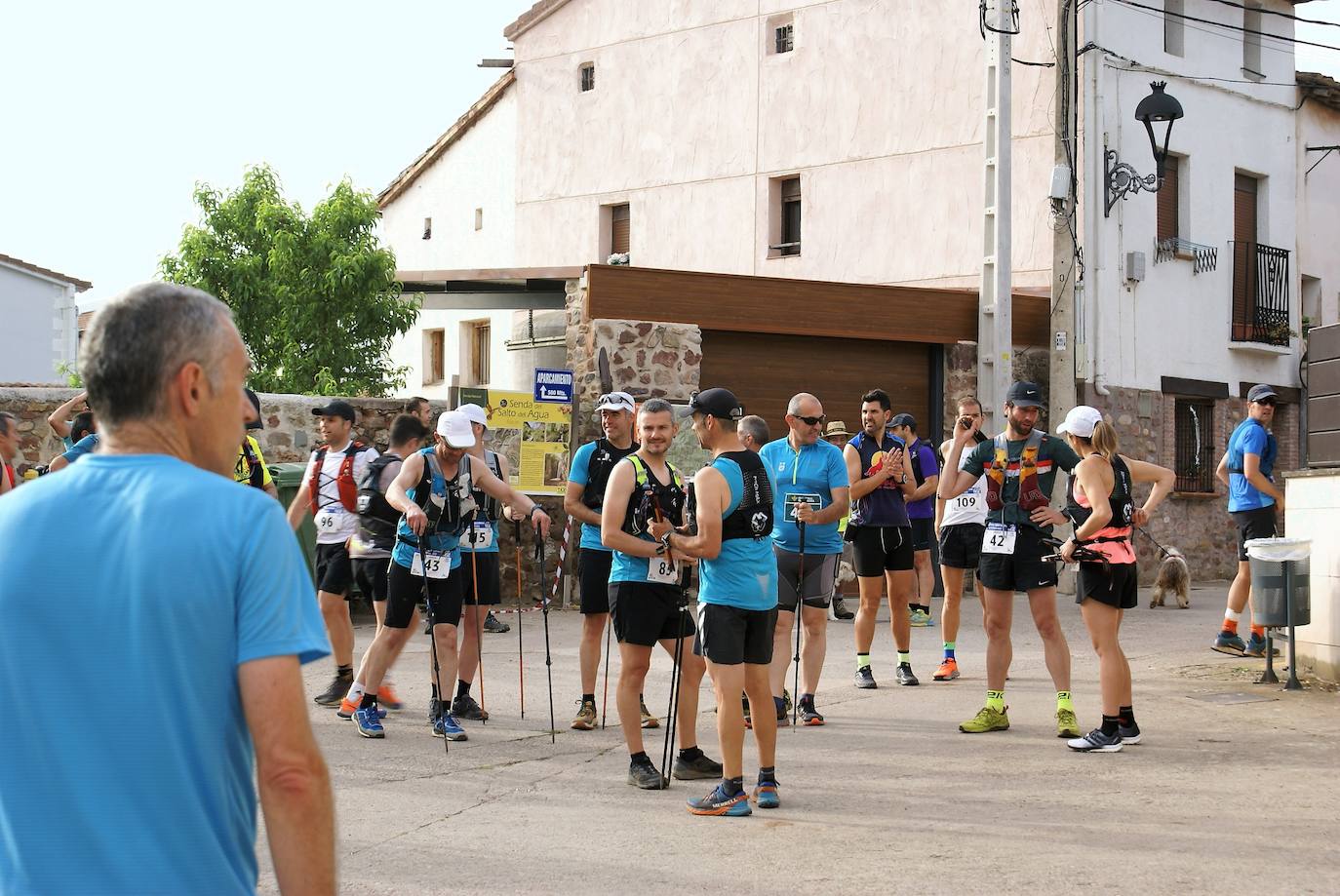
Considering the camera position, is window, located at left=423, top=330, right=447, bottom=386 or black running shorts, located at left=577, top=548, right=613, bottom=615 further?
window, located at left=423, top=330, right=447, bottom=386

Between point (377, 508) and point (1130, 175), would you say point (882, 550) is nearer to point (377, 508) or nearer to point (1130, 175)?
point (377, 508)

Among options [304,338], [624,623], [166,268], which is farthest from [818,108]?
[624,623]

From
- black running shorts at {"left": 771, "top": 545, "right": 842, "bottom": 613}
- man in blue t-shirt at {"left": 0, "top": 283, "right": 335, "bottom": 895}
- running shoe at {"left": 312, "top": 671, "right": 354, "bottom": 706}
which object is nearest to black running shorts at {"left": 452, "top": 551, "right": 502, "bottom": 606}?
running shoe at {"left": 312, "top": 671, "right": 354, "bottom": 706}

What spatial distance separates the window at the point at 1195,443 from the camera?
23.9 metres

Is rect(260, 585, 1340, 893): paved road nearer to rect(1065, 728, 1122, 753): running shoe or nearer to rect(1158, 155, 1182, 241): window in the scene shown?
rect(1065, 728, 1122, 753): running shoe

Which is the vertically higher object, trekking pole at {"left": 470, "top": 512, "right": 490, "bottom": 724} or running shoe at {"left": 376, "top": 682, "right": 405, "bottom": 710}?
trekking pole at {"left": 470, "top": 512, "right": 490, "bottom": 724}

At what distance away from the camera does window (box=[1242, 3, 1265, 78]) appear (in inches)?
990

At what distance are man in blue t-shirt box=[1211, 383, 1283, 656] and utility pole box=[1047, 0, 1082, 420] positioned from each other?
8435 millimetres

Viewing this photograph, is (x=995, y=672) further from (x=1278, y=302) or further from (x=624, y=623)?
(x=1278, y=302)

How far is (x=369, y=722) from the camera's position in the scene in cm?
909

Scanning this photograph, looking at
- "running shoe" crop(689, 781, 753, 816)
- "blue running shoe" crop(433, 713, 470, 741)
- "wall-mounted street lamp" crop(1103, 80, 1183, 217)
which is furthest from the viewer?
"wall-mounted street lamp" crop(1103, 80, 1183, 217)

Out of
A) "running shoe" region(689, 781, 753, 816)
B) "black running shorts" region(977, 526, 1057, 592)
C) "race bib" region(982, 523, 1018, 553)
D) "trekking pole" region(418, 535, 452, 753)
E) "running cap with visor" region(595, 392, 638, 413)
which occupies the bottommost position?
"running shoe" region(689, 781, 753, 816)

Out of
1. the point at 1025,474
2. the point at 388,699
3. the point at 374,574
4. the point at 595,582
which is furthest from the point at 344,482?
the point at 1025,474

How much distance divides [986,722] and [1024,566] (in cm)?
95
